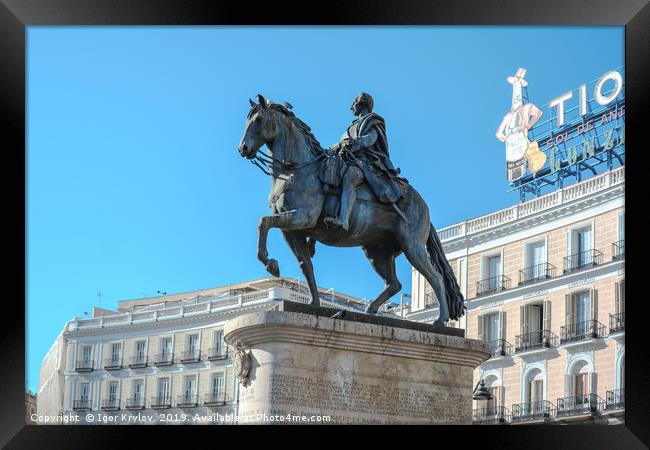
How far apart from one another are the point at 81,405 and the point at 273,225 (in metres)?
68.1

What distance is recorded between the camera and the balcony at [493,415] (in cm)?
5911

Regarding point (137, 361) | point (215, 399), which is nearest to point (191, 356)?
point (215, 399)

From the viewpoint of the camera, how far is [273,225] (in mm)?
19047

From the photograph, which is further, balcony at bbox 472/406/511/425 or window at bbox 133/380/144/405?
window at bbox 133/380/144/405

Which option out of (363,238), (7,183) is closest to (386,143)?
(363,238)

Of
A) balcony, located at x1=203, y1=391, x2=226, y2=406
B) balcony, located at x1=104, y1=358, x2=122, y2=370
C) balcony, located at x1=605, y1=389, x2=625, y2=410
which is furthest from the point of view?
balcony, located at x1=104, y1=358, x2=122, y2=370

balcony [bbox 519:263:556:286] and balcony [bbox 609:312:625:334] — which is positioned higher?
balcony [bbox 519:263:556:286]

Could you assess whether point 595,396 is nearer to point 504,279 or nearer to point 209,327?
point 504,279

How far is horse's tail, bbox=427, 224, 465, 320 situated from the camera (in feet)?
68.4

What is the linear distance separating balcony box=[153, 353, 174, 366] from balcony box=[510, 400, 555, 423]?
2852 cm

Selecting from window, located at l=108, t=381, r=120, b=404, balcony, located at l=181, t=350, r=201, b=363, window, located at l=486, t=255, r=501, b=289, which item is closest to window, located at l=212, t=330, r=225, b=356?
balcony, located at l=181, t=350, r=201, b=363

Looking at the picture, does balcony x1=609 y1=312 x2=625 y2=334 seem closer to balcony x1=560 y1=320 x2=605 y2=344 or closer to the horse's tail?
balcony x1=560 y1=320 x2=605 y2=344

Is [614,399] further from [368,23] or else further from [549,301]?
[368,23]

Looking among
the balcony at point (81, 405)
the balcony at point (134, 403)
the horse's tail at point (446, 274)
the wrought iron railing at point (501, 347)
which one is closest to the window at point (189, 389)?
the balcony at point (134, 403)
